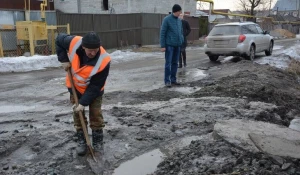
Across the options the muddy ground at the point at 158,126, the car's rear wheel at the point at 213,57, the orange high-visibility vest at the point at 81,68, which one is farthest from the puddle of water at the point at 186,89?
the car's rear wheel at the point at 213,57

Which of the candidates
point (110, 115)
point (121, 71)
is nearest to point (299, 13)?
point (121, 71)

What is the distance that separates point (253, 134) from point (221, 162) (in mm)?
994

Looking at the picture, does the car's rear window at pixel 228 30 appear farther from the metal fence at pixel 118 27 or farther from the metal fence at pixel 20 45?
the metal fence at pixel 118 27

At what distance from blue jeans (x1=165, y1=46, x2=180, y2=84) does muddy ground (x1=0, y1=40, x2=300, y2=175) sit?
0.40 metres

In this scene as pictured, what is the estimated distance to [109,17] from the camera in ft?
57.8

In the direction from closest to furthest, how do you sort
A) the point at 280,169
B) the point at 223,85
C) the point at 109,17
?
the point at 280,169
the point at 223,85
the point at 109,17

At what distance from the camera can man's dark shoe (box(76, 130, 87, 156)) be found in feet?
12.3

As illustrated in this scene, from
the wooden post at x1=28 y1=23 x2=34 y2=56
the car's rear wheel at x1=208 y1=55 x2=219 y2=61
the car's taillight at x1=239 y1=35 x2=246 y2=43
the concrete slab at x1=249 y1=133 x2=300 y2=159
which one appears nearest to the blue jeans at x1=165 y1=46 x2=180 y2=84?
the concrete slab at x1=249 y1=133 x2=300 y2=159

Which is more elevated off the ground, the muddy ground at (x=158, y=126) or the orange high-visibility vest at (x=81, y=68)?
the orange high-visibility vest at (x=81, y=68)

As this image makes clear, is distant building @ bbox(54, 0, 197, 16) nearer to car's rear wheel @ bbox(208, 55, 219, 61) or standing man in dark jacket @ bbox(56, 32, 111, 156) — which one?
car's rear wheel @ bbox(208, 55, 219, 61)

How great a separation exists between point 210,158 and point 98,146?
142 cm

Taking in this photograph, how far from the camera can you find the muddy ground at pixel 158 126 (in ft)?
11.1

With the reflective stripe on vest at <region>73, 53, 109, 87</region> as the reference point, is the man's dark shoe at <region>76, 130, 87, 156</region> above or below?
below

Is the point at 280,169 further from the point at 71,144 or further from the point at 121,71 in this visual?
the point at 121,71
